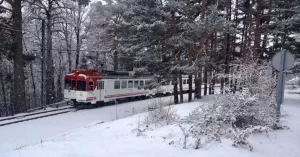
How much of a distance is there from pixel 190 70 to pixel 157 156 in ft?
35.9

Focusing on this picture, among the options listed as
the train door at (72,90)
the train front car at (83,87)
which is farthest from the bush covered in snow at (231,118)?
the train door at (72,90)

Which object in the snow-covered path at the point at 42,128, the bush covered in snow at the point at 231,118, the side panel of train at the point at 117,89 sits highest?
the bush covered in snow at the point at 231,118

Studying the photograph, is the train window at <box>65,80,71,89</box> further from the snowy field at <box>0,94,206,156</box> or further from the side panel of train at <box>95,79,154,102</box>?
the snowy field at <box>0,94,206,156</box>

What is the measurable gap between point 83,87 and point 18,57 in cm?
485

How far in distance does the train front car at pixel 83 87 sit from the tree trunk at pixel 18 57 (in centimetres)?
361

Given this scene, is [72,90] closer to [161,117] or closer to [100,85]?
[100,85]

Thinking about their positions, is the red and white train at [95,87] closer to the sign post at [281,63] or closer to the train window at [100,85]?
the train window at [100,85]

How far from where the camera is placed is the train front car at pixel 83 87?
68.0ft

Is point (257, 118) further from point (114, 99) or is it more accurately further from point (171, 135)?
point (114, 99)

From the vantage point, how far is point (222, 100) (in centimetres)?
755

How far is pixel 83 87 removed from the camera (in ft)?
68.3

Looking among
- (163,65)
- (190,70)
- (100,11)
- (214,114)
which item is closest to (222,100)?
(214,114)

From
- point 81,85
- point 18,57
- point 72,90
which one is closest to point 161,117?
point 81,85

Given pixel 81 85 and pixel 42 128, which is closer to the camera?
pixel 42 128
